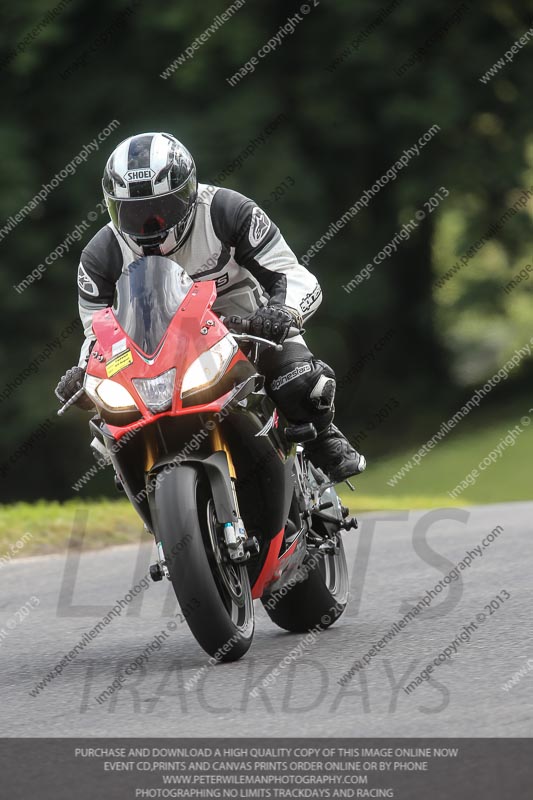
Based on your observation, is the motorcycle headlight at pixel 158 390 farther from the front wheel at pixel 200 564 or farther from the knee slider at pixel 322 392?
the knee slider at pixel 322 392

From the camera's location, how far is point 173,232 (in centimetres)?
581

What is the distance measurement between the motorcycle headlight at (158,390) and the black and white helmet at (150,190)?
75cm

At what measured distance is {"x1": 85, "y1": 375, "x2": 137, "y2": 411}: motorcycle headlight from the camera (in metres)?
5.34

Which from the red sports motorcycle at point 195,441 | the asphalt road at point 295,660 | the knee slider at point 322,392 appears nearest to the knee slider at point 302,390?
the knee slider at point 322,392

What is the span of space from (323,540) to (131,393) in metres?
1.56

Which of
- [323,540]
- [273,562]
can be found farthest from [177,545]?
[323,540]

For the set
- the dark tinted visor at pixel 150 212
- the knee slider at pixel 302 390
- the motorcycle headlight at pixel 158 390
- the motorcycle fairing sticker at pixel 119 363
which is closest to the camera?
the motorcycle headlight at pixel 158 390

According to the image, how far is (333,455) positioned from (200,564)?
1.46m

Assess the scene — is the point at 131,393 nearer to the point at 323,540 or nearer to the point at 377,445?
the point at 323,540

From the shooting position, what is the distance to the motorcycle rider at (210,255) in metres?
5.70

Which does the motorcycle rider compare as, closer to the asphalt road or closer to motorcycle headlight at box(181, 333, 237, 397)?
motorcycle headlight at box(181, 333, 237, 397)
